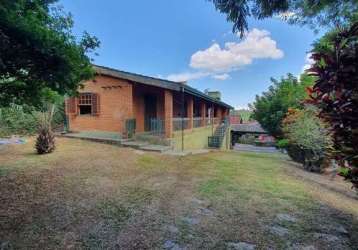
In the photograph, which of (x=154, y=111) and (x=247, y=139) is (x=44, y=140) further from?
(x=247, y=139)

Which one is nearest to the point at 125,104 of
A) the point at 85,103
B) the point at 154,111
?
the point at 154,111

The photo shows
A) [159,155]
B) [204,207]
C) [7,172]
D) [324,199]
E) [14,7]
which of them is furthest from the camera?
[159,155]

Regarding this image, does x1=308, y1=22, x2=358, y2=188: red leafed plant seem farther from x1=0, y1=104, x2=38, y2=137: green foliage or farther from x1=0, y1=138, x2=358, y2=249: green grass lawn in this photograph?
x1=0, y1=104, x2=38, y2=137: green foliage

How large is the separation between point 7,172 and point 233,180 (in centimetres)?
595

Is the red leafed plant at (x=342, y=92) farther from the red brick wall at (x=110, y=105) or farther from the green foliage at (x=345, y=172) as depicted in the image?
the red brick wall at (x=110, y=105)

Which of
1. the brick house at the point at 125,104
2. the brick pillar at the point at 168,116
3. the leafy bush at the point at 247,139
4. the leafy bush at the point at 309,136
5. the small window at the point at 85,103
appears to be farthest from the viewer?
the leafy bush at the point at 247,139

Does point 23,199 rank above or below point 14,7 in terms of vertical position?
below

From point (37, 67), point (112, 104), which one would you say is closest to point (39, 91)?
point (37, 67)

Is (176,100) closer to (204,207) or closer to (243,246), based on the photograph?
(204,207)

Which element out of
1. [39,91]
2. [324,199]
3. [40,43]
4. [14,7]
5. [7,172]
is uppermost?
[14,7]

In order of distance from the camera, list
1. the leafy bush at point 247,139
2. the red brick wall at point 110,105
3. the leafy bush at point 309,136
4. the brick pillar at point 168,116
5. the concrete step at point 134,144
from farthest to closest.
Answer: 1. the leafy bush at point 247,139
2. the red brick wall at point 110,105
3. the brick pillar at point 168,116
4. the concrete step at point 134,144
5. the leafy bush at point 309,136

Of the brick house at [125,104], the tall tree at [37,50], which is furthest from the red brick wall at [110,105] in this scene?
the tall tree at [37,50]

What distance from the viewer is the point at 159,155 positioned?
9836 millimetres

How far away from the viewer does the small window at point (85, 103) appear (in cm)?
1427
